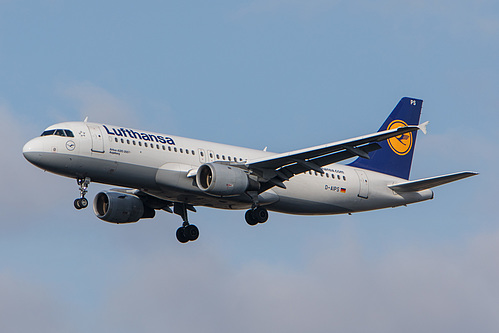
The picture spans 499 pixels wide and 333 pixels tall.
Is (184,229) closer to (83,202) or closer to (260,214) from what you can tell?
(260,214)

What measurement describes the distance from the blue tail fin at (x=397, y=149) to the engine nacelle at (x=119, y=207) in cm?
1159

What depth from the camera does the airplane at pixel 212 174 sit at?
43031 mm

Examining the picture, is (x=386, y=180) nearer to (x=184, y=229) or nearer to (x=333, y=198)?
(x=333, y=198)

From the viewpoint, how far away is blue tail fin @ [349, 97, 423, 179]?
52844 millimetres

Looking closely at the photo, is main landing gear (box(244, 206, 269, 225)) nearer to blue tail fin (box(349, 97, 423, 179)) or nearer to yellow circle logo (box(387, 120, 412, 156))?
blue tail fin (box(349, 97, 423, 179))

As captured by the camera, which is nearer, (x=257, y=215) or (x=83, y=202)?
(x=83, y=202)

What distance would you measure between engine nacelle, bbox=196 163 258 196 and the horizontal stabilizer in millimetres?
9441

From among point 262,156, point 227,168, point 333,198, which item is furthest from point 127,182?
point 333,198

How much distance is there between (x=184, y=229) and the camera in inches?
1980

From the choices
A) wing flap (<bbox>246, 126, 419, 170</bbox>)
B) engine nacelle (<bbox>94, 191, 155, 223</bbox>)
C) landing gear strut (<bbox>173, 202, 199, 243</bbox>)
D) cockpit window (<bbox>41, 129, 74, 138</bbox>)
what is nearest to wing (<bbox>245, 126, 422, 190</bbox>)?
wing flap (<bbox>246, 126, 419, 170</bbox>)

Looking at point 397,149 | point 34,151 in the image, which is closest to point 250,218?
point 34,151

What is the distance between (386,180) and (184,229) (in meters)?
10.9

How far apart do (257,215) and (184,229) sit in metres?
5.23

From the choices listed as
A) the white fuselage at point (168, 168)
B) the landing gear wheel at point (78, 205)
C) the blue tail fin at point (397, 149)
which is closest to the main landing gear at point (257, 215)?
the white fuselage at point (168, 168)
